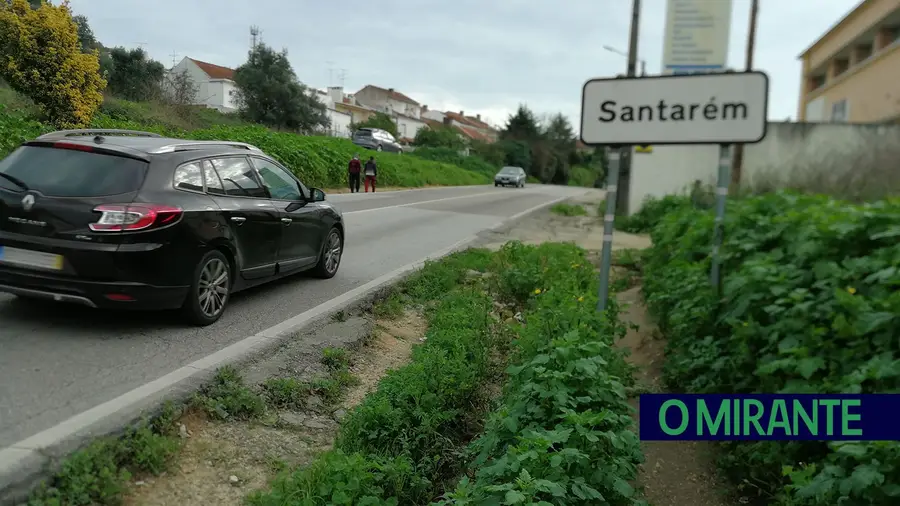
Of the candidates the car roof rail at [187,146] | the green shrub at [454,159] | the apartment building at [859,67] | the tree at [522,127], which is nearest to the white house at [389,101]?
the tree at [522,127]

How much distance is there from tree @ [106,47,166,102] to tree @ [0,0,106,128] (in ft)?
54.3

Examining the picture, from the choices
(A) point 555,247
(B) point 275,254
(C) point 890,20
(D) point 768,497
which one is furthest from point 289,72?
(D) point 768,497

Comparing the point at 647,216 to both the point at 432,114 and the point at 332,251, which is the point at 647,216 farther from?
the point at 432,114

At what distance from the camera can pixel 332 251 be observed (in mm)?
8453

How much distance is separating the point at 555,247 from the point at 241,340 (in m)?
6.78

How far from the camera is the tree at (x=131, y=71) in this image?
111 feet

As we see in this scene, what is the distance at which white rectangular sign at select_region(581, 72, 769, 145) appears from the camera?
5113 mm

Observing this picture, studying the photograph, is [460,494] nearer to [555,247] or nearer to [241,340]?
[241,340]

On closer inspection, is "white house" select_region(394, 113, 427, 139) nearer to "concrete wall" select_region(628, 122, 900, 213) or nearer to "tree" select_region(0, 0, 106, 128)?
"concrete wall" select_region(628, 122, 900, 213)

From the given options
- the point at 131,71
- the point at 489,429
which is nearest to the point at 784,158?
the point at 489,429

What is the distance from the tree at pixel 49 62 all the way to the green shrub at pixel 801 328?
15.6 meters

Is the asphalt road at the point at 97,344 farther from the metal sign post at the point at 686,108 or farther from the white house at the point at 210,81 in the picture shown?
the white house at the point at 210,81

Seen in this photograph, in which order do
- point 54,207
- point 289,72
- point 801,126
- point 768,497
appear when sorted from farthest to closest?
point 289,72, point 801,126, point 54,207, point 768,497

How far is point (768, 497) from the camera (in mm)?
4301
